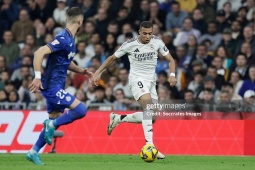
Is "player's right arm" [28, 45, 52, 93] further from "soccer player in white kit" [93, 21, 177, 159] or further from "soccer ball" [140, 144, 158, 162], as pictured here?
"soccer ball" [140, 144, 158, 162]

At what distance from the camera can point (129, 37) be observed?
24.5m

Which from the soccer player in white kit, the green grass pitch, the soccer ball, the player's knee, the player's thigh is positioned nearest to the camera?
the green grass pitch

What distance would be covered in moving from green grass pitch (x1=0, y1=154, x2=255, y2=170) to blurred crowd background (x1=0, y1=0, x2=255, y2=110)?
139 inches

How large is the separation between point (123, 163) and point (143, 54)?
2317mm

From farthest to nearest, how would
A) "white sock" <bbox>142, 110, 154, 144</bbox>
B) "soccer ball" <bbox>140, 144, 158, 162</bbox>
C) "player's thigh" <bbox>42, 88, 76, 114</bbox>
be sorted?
1. "white sock" <bbox>142, 110, 154, 144</bbox>
2. "soccer ball" <bbox>140, 144, 158, 162</bbox>
3. "player's thigh" <bbox>42, 88, 76, 114</bbox>

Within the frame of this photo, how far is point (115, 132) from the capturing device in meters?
20.3

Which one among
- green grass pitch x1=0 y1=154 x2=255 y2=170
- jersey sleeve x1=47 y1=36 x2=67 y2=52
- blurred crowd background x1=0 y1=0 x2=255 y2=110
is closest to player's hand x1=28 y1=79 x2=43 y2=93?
jersey sleeve x1=47 y1=36 x2=67 y2=52

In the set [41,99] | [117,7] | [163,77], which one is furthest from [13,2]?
[163,77]

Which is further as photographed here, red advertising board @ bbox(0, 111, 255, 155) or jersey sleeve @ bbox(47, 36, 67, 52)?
red advertising board @ bbox(0, 111, 255, 155)

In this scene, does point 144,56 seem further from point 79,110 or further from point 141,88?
point 79,110

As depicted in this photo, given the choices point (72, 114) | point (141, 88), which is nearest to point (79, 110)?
point (72, 114)

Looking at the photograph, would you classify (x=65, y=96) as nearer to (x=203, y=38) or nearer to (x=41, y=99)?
(x=41, y=99)

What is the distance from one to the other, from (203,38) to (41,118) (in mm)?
5684

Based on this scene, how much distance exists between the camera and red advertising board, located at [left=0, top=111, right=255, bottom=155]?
1952 centimetres
